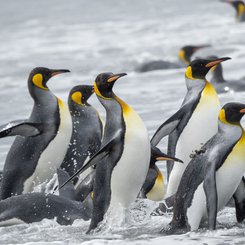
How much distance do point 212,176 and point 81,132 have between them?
236cm

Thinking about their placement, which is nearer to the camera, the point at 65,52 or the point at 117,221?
the point at 117,221

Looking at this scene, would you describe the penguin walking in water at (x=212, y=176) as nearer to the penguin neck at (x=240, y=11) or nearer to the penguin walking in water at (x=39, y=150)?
the penguin walking in water at (x=39, y=150)

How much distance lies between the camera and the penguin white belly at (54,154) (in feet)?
24.0

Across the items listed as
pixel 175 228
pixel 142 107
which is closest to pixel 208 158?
pixel 175 228

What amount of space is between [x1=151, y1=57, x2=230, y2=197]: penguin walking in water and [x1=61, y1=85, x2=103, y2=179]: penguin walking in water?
3.01 ft

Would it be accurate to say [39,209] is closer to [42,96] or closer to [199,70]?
[42,96]

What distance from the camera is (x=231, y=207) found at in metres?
6.43

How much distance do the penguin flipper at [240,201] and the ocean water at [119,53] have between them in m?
0.06

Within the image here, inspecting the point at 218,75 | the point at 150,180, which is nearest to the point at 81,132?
the point at 150,180

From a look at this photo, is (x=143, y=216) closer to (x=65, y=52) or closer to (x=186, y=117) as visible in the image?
(x=186, y=117)

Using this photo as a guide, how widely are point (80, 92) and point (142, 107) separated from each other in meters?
3.58

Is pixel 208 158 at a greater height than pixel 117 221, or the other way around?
pixel 208 158

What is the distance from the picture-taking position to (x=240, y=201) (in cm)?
588

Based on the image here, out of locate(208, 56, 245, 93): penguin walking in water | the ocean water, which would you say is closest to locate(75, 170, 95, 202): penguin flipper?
the ocean water
